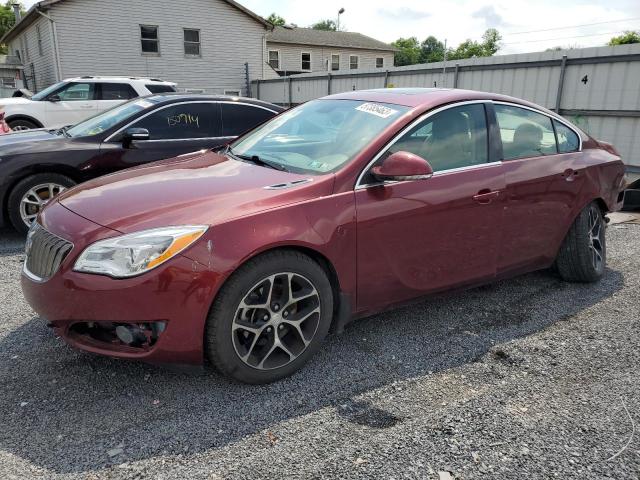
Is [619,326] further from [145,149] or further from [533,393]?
[145,149]

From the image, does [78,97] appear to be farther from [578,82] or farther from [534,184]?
[534,184]

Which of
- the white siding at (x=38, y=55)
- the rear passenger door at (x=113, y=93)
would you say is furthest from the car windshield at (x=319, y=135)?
the white siding at (x=38, y=55)

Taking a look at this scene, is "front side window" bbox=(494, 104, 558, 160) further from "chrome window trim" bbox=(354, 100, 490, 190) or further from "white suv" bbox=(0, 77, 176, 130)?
"white suv" bbox=(0, 77, 176, 130)

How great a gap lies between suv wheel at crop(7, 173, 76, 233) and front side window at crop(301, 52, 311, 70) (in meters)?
33.2

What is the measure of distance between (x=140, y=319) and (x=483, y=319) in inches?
97.7

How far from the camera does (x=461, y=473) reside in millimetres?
2227

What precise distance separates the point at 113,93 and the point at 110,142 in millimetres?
7016

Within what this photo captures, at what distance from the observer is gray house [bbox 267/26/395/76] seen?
3556 centimetres

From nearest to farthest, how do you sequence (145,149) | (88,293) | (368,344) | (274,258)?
(88,293)
(274,258)
(368,344)
(145,149)

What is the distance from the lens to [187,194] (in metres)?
2.88

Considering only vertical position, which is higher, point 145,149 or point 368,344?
point 145,149

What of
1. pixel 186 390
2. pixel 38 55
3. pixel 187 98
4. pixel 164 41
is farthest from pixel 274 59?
pixel 186 390

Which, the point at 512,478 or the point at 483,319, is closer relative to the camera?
the point at 512,478

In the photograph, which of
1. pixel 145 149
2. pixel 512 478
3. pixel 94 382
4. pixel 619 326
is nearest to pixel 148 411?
pixel 94 382
